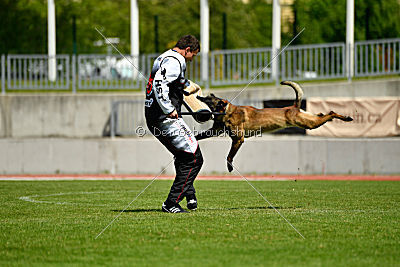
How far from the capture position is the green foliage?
97.9ft

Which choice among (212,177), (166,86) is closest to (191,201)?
(166,86)

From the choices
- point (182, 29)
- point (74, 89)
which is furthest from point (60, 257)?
point (182, 29)

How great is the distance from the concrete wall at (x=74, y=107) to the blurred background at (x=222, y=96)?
3 centimetres

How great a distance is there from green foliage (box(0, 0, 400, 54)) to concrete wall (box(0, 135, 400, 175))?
26.3ft

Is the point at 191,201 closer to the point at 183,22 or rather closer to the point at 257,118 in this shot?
the point at 257,118

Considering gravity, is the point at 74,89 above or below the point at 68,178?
above

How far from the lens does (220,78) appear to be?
25.0m

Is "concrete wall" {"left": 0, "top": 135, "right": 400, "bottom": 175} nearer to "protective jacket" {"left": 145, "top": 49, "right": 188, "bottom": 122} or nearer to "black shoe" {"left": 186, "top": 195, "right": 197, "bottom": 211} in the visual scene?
"black shoe" {"left": 186, "top": 195, "right": 197, "bottom": 211}

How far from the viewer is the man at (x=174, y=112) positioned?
33.0 feet

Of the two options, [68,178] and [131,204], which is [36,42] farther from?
[131,204]

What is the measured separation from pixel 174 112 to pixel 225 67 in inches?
594

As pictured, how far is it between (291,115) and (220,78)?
14629mm

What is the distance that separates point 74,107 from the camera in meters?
24.2

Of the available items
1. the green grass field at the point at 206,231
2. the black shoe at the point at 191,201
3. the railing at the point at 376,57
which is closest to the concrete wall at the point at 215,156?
the railing at the point at 376,57
